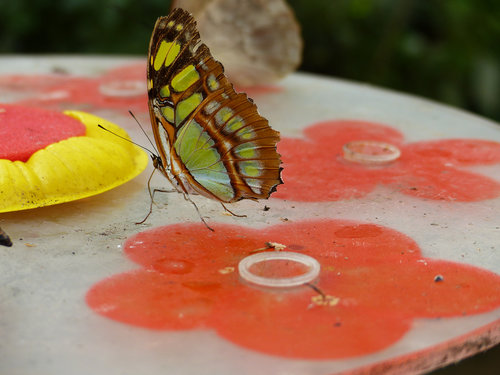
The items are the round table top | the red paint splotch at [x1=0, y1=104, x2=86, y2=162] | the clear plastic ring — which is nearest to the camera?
the round table top

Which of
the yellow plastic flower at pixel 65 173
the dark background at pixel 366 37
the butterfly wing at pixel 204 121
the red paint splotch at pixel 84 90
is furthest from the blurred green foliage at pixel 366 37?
the butterfly wing at pixel 204 121

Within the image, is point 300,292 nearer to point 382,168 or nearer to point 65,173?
point 65,173

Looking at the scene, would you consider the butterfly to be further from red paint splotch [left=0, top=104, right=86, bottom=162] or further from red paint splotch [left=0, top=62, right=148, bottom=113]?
red paint splotch [left=0, top=62, right=148, bottom=113]

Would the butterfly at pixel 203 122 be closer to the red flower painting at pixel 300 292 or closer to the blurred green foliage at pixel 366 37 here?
the red flower painting at pixel 300 292

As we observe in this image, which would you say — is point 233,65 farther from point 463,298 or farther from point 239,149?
point 463,298

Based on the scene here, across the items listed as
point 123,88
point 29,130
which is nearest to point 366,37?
point 123,88

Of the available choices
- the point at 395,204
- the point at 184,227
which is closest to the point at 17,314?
the point at 184,227

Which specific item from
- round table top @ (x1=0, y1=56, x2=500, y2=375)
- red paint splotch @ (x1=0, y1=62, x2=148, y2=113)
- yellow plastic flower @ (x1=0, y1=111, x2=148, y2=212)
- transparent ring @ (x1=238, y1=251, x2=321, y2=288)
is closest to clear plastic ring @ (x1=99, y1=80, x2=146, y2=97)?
red paint splotch @ (x1=0, y1=62, x2=148, y2=113)
